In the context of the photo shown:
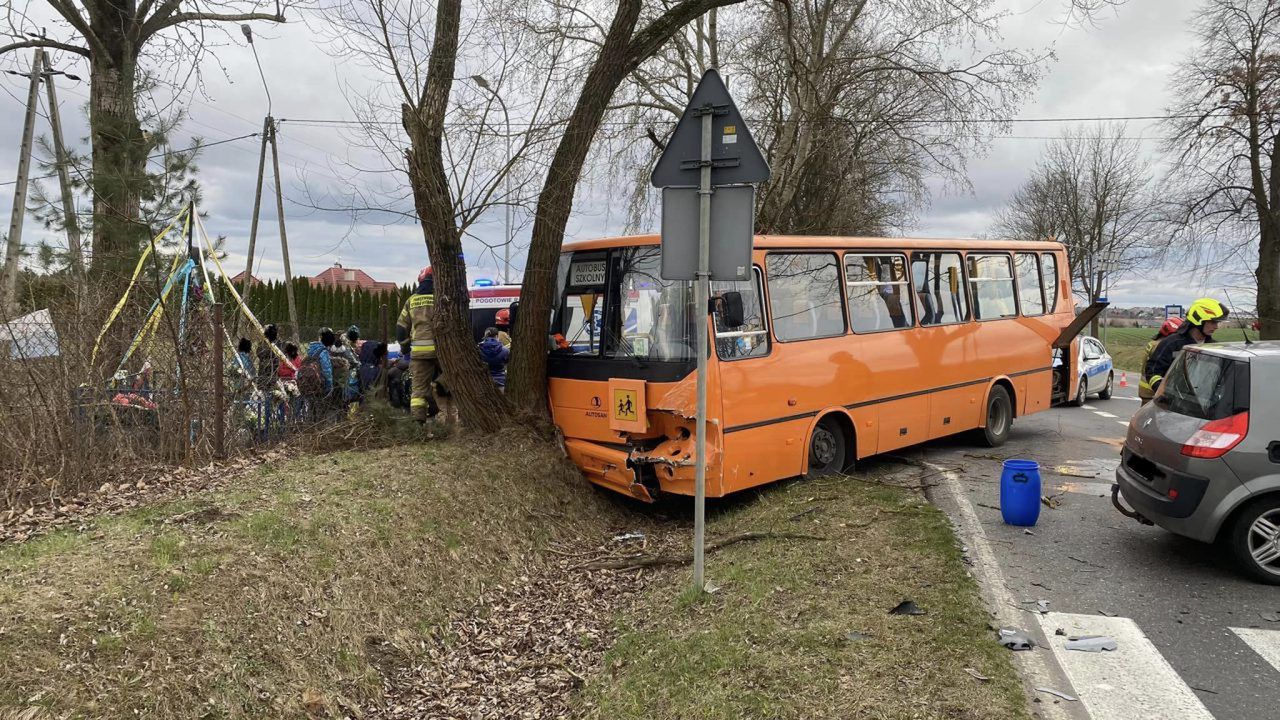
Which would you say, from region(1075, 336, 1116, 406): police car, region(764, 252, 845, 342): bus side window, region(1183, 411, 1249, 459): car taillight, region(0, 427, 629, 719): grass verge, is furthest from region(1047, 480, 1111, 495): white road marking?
region(1075, 336, 1116, 406): police car

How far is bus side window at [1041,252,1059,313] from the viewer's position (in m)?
12.6

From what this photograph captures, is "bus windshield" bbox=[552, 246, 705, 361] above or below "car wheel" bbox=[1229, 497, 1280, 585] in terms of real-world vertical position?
above

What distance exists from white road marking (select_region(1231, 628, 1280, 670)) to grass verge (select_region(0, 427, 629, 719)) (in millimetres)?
4719

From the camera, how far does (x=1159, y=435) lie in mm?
6023

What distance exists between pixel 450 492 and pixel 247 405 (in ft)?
9.11

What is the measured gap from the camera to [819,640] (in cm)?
454

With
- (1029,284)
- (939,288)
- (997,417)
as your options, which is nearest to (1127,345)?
(1029,284)

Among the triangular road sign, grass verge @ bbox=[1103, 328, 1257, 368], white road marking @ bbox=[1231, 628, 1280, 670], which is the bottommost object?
grass verge @ bbox=[1103, 328, 1257, 368]

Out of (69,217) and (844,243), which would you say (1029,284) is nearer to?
(844,243)

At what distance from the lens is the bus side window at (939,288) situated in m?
10.2

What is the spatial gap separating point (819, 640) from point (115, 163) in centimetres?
1121

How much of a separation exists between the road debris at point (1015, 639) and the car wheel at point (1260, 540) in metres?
2.02

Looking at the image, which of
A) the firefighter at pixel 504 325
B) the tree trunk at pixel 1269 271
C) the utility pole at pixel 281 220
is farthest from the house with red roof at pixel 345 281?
the tree trunk at pixel 1269 271

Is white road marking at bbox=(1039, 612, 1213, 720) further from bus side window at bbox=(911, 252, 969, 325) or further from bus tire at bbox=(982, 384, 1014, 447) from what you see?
bus tire at bbox=(982, 384, 1014, 447)
